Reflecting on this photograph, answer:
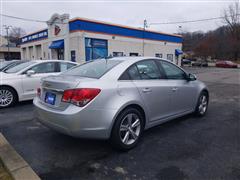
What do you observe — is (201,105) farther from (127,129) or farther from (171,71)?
(127,129)

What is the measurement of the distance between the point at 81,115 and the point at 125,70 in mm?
1066

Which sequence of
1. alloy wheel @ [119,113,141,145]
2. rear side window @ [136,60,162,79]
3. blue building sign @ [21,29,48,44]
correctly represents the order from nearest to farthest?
alloy wheel @ [119,113,141,145] < rear side window @ [136,60,162,79] < blue building sign @ [21,29,48,44]

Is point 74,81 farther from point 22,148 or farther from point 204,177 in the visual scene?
point 204,177

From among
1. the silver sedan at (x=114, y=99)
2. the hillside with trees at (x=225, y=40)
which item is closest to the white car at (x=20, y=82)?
the silver sedan at (x=114, y=99)

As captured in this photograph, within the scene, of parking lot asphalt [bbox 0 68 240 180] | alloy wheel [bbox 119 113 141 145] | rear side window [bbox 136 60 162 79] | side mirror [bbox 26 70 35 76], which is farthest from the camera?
side mirror [bbox 26 70 35 76]

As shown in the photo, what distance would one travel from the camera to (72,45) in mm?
18266

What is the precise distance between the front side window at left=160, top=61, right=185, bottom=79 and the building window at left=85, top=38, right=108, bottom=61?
14400 millimetres

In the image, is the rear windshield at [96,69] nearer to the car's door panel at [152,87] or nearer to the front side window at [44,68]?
the car's door panel at [152,87]

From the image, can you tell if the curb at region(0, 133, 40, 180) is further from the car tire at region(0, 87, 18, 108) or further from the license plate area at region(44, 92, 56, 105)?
the car tire at region(0, 87, 18, 108)

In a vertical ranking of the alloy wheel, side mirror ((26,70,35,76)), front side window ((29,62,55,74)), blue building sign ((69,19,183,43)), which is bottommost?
the alloy wheel

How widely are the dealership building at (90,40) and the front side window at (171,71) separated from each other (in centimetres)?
1444

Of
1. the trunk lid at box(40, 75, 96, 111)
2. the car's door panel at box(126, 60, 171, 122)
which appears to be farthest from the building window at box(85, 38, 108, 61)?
the trunk lid at box(40, 75, 96, 111)

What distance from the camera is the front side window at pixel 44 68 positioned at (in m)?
6.20

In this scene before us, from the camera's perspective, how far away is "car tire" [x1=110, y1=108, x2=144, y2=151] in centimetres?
283
